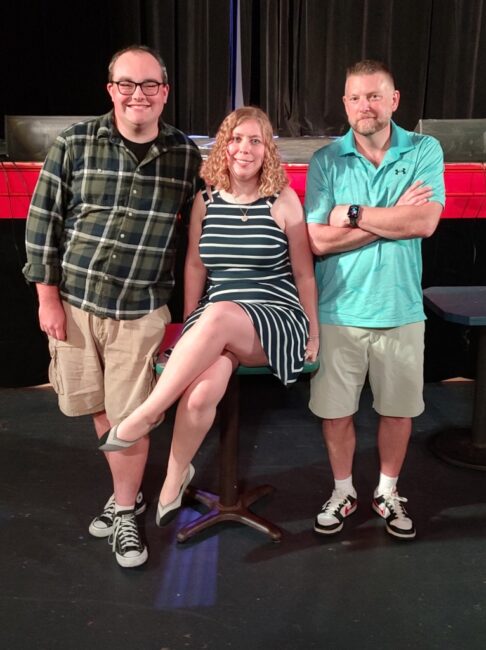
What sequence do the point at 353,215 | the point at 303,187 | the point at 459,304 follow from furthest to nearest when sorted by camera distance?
the point at 303,187 → the point at 459,304 → the point at 353,215

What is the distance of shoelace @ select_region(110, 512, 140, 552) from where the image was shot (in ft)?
7.41

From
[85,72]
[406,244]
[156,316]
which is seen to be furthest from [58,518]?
[85,72]

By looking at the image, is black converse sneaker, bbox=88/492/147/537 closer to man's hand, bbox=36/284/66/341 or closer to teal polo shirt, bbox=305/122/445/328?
man's hand, bbox=36/284/66/341

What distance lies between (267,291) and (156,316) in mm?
357

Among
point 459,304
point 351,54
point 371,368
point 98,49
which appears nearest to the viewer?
point 371,368

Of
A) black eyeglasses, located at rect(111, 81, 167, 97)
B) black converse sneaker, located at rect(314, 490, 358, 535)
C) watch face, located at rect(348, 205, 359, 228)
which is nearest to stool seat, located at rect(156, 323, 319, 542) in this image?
black converse sneaker, located at rect(314, 490, 358, 535)

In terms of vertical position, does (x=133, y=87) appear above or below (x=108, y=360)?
above

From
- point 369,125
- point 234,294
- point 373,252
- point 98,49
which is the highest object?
point 98,49

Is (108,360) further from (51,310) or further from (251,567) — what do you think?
(251,567)

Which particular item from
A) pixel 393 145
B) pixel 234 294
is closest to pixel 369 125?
pixel 393 145

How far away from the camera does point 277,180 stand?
2.25 meters

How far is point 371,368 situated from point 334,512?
50 centimetres

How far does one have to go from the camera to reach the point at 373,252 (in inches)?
89.6

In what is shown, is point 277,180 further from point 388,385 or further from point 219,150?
point 388,385
